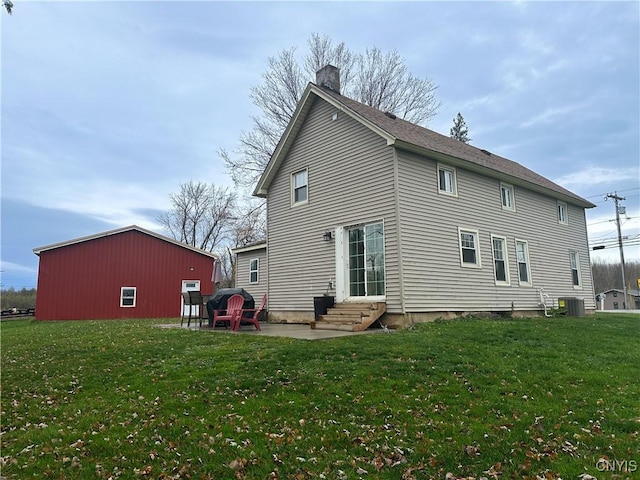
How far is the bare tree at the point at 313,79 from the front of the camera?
25.2m

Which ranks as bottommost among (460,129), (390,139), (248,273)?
(248,273)

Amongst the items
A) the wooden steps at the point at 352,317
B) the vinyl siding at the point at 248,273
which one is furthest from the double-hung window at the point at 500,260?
the vinyl siding at the point at 248,273

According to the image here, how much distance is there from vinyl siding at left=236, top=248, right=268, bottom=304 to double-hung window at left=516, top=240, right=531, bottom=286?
392 inches

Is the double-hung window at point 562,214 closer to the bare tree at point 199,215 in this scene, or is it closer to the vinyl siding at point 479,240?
the vinyl siding at point 479,240

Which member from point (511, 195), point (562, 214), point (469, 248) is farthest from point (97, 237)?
point (562, 214)

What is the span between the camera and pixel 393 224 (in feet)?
36.6

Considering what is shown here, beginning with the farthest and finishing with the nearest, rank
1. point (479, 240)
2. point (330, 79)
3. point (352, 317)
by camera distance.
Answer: point (330, 79)
point (479, 240)
point (352, 317)

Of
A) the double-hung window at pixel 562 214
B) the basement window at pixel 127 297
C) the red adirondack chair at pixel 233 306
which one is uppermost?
the double-hung window at pixel 562 214

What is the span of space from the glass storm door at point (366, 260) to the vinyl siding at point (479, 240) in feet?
2.85

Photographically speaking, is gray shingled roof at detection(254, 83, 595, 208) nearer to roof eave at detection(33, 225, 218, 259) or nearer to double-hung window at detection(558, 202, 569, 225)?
double-hung window at detection(558, 202, 569, 225)

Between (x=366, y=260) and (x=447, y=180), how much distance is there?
11.8 feet

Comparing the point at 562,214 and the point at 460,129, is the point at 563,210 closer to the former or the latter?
the point at 562,214

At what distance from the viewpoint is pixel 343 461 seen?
366 centimetres

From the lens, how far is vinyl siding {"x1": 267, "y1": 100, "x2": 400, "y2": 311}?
38.4 ft
